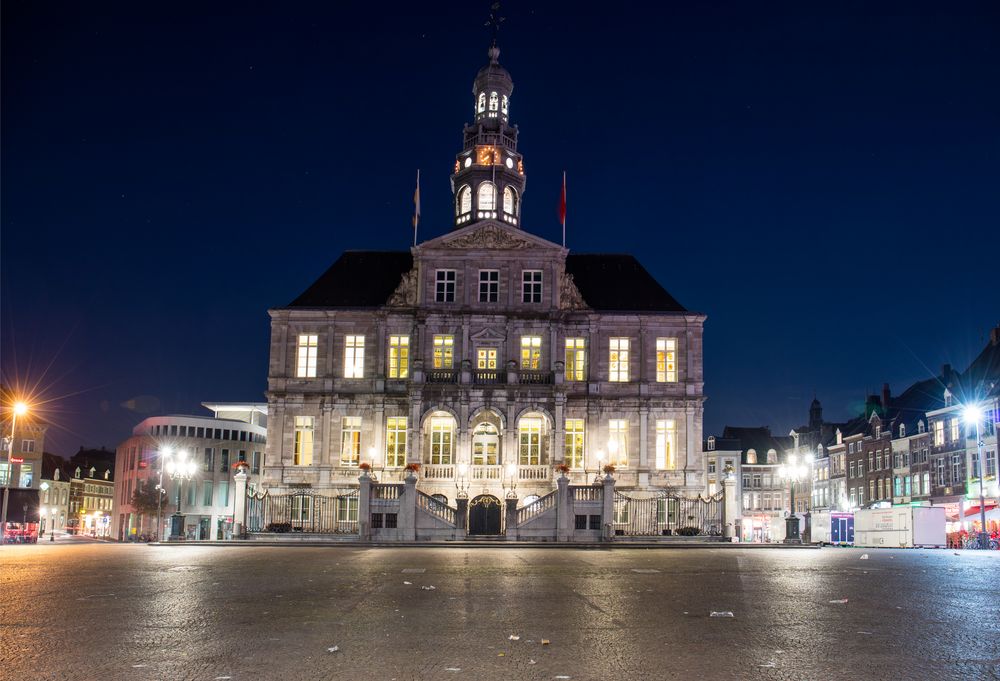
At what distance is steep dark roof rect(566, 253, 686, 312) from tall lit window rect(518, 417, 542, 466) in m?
8.43

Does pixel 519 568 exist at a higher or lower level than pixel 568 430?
lower

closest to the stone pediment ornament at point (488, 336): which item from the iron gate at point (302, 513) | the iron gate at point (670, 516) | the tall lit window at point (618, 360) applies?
the tall lit window at point (618, 360)

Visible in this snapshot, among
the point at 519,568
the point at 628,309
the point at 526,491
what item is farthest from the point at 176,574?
the point at 628,309

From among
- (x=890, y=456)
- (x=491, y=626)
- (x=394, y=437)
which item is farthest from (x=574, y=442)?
(x=491, y=626)

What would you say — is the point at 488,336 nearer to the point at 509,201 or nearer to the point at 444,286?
the point at 444,286

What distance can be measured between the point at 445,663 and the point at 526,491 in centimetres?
4188

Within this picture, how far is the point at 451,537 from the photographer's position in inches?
1622

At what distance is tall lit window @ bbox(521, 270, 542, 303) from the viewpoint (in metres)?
53.5

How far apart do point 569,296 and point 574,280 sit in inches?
141

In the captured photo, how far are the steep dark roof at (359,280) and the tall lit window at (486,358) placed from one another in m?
6.89

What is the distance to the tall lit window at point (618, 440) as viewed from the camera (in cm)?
5312

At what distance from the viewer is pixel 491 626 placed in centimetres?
1044

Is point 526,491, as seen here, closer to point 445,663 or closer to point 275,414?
point 275,414

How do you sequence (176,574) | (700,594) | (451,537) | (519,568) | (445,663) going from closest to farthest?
(445,663)
(700,594)
(176,574)
(519,568)
(451,537)
